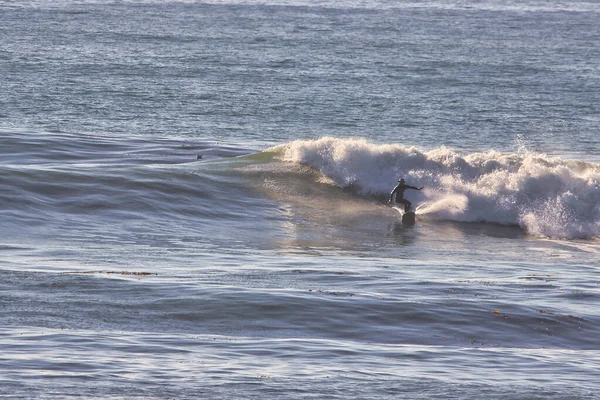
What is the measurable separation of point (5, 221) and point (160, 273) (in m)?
6.49

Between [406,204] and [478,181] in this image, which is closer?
[406,204]

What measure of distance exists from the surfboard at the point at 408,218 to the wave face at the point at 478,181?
105 cm

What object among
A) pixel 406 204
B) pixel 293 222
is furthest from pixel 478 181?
pixel 293 222

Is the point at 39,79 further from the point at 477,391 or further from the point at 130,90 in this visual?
the point at 477,391

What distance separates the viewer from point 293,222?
88.5 feet

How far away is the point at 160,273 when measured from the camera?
1842cm

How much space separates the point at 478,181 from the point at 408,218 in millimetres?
3657

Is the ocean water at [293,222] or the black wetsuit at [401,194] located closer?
the ocean water at [293,222]

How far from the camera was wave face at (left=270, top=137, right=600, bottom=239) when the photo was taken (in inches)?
1124

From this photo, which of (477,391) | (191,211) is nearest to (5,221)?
(191,211)

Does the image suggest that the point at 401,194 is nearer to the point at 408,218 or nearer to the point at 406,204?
the point at 406,204

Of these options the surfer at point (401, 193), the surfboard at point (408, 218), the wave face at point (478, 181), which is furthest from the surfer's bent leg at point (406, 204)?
the wave face at point (478, 181)

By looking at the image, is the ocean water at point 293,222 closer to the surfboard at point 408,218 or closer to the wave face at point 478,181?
→ the wave face at point 478,181

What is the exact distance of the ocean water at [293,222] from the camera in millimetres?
13234
